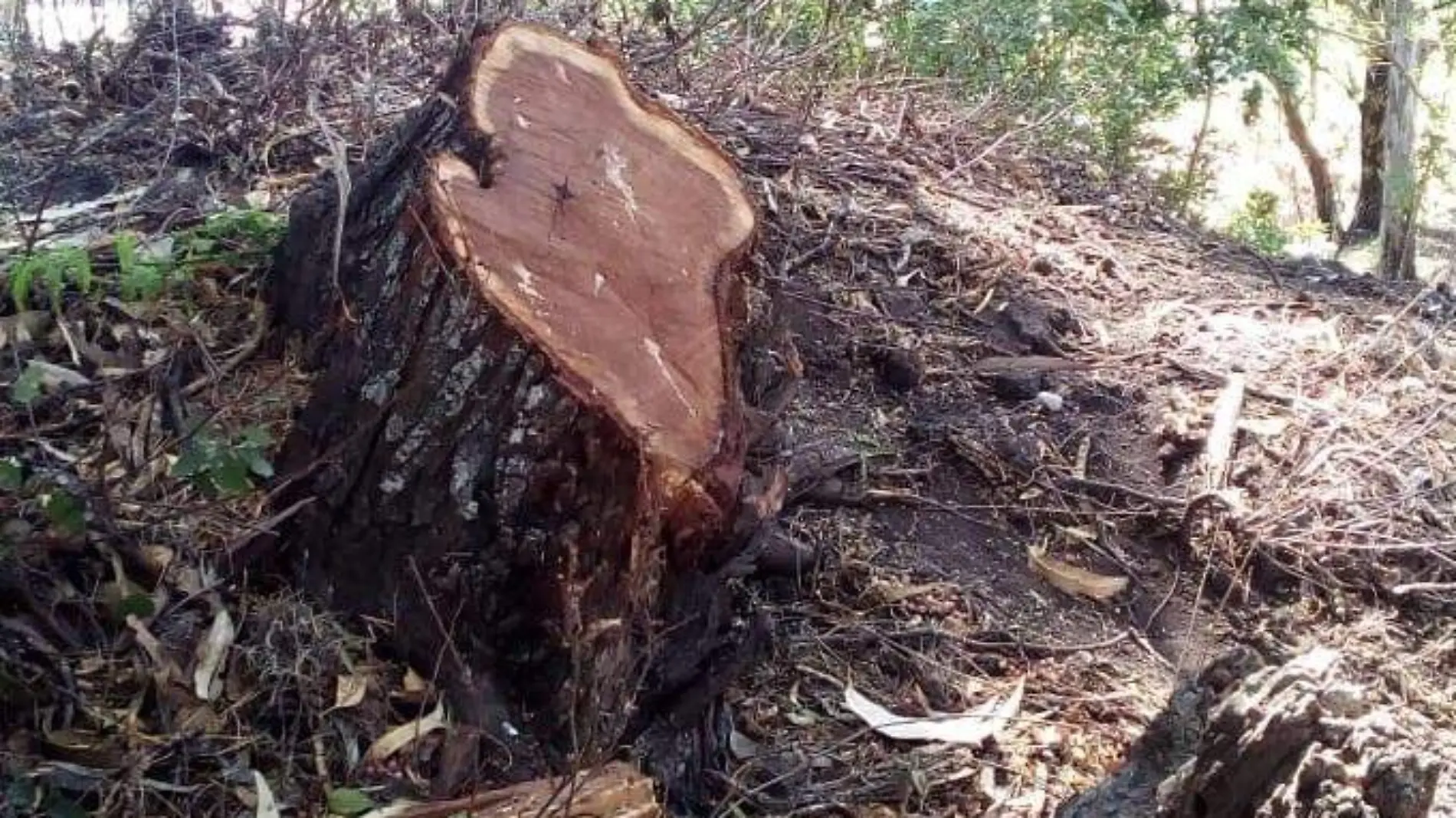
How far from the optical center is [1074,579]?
3100mm

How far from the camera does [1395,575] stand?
3.28 m

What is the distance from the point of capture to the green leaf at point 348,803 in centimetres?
192

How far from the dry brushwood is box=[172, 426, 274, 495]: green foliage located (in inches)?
52.2

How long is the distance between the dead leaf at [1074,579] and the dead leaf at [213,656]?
1.69 metres

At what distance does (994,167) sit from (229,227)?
295 cm

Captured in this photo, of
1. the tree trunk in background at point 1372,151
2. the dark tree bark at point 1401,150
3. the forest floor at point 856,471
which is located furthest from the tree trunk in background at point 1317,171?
the forest floor at point 856,471

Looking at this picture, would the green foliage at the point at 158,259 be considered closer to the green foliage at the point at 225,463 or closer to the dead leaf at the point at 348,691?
the green foliage at the point at 225,463

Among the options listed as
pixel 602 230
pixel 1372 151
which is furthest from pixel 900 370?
pixel 1372 151

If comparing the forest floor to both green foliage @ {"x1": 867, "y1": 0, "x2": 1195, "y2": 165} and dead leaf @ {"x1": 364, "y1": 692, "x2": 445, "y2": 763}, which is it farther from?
green foliage @ {"x1": 867, "y1": 0, "x2": 1195, "y2": 165}

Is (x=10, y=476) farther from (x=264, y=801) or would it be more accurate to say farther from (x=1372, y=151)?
(x=1372, y=151)

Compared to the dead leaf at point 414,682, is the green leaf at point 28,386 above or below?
above

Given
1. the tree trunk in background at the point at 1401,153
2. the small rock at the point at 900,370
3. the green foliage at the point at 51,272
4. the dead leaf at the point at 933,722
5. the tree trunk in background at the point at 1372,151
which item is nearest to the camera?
the green foliage at the point at 51,272

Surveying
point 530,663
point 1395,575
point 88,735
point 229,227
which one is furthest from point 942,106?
point 88,735

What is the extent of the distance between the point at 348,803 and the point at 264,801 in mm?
113
